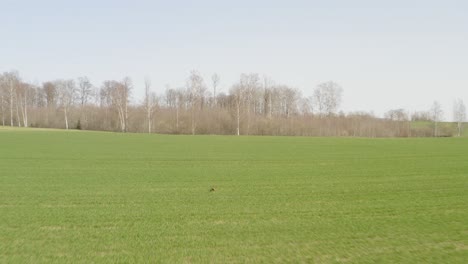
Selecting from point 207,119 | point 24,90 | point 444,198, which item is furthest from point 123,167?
point 24,90

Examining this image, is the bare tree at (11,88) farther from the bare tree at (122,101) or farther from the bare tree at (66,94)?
the bare tree at (122,101)

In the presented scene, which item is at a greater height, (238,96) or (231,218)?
(238,96)

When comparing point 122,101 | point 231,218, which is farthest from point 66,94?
point 231,218

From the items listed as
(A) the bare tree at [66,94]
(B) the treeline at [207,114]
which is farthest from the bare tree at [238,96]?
(A) the bare tree at [66,94]

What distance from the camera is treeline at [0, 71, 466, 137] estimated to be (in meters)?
78.9

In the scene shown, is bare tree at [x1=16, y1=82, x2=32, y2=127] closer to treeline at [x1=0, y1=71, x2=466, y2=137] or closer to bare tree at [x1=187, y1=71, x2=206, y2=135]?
A: treeline at [x1=0, y1=71, x2=466, y2=137]

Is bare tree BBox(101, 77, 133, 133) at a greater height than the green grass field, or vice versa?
bare tree BBox(101, 77, 133, 133)

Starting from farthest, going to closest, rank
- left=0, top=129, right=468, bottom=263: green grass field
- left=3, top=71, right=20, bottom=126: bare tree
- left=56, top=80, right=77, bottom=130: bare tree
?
left=56, top=80, right=77, bottom=130: bare tree
left=3, top=71, right=20, bottom=126: bare tree
left=0, top=129, right=468, bottom=263: green grass field

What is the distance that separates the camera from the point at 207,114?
79.9m

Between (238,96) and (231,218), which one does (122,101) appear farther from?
(231,218)

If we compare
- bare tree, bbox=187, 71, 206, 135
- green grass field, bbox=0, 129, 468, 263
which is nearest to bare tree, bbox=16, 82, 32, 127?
bare tree, bbox=187, 71, 206, 135

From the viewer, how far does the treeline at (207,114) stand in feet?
259

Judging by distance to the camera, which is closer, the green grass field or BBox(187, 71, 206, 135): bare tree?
the green grass field

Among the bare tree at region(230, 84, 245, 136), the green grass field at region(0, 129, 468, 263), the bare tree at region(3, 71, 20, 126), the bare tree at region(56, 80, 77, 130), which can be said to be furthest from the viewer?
the bare tree at region(56, 80, 77, 130)
